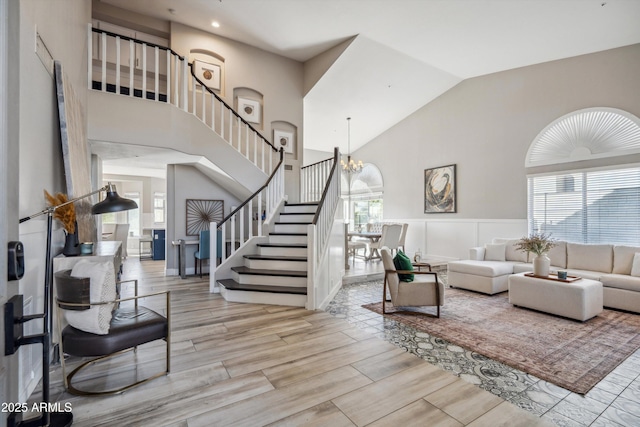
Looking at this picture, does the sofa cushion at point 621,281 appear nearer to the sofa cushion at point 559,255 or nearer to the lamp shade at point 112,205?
the sofa cushion at point 559,255

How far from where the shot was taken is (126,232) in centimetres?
873

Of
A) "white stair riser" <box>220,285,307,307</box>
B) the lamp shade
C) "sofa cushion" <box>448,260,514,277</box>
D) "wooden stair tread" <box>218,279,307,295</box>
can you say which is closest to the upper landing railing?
"wooden stair tread" <box>218,279,307,295</box>

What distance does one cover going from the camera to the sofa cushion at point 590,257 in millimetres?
4547

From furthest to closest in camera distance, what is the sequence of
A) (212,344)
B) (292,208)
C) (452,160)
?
(452,160), (292,208), (212,344)

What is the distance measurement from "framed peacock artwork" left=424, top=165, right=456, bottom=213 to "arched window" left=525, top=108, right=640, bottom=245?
1670mm

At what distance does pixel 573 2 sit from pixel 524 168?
297cm

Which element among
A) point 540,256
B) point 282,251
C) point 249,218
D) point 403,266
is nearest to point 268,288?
point 282,251

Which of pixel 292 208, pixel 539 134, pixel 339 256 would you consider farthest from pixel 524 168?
pixel 292 208

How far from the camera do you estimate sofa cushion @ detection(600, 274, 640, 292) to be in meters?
3.89

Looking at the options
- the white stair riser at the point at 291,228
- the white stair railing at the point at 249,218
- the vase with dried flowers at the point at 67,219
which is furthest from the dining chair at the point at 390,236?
the vase with dried flowers at the point at 67,219

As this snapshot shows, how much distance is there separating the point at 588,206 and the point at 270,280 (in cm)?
601

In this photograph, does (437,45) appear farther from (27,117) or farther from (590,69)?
(27,117)

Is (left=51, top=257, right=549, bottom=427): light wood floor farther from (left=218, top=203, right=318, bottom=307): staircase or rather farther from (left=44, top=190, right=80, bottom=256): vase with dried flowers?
(left=44, top=190, right=80, bottom=256): vase with dried flowers

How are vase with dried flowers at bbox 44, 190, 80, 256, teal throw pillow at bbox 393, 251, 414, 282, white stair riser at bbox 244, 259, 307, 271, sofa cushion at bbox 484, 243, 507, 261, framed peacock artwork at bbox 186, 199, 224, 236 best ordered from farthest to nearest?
framed peacock artwork at bbox 186, 199, 224, 236
sofa cushion at bbox 484, 243, 507, 261
white stair riser at bbox 244, 259, 307, 271
teal throw pillow at bbox 393, 251, 414, 282
vase with dried flowers at bbox 44, 190, 80, 256
